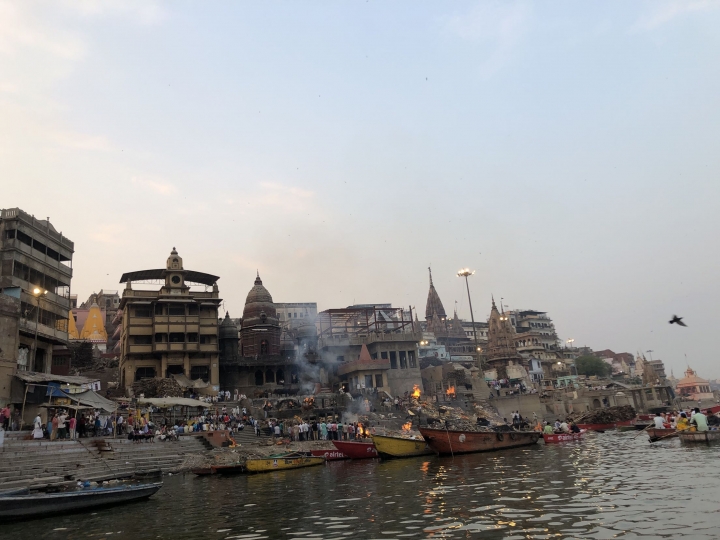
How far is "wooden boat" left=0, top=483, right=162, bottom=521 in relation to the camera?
1435 centimetres

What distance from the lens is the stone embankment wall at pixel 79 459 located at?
19.7 m

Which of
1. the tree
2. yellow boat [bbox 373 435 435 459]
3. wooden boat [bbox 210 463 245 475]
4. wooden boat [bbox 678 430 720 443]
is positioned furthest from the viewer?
the tree

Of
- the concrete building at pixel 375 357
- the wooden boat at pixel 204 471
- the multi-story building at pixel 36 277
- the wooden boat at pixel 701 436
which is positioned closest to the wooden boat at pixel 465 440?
the wooden boat at pixel 701 436

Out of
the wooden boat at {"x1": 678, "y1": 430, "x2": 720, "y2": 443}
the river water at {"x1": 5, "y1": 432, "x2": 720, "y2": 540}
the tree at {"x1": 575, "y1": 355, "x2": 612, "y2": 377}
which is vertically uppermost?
the tree at {"x1": 575, "y1": 355, "x2": 612, "y2": 377}

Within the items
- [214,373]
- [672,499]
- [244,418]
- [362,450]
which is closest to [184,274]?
[214,373]

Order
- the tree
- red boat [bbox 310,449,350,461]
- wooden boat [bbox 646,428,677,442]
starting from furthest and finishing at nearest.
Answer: the tree → red boat [bbox 310,449,350,461] → wooden boat [bbox 646,428,677,442]

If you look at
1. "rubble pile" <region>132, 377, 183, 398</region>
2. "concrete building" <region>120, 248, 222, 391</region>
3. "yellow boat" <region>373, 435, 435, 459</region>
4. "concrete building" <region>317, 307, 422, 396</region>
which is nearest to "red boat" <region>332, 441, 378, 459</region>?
"yellow boat" <region>373, 435, 435, 459</region>

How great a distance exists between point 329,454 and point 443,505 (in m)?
15.7

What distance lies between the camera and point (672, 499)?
12.5 metres

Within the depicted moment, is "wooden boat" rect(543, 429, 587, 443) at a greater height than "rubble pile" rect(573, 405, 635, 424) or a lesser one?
lesser

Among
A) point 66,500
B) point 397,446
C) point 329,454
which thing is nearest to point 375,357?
point 329,454

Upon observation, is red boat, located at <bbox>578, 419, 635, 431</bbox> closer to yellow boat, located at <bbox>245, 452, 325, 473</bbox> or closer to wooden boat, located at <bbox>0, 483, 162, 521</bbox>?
yellow boat, located at <bbox>245, 452, 325, 473</bbox>

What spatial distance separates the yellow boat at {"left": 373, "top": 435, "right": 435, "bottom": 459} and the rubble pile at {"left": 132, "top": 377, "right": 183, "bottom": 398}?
21520 millimetres

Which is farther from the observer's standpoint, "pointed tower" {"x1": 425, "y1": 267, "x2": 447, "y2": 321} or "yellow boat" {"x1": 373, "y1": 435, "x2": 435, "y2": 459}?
"pointed tower" {"x1": 425, "y1": 267, "x2": 447, "y2": 321}
